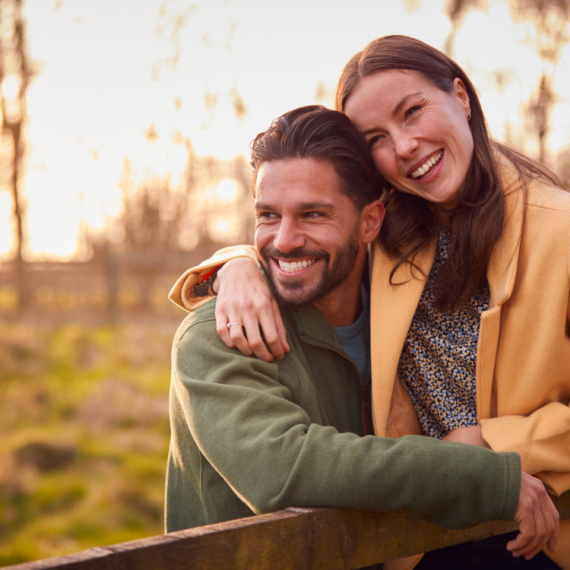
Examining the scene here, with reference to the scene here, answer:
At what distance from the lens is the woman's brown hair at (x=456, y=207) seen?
2.16m

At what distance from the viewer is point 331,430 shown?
165 centimetres

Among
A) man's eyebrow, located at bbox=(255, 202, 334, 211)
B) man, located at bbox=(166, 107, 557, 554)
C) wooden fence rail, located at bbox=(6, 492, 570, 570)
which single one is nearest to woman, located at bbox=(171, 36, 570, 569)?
man, located at bbox=(166, 107, 557, 554)

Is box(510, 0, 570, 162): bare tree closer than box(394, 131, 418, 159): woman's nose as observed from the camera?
No

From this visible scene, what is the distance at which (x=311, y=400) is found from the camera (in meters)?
2.04

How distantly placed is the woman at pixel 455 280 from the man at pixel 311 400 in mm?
105

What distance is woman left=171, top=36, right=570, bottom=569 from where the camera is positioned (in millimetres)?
1988

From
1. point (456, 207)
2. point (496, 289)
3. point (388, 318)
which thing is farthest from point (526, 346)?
point (456, 207)

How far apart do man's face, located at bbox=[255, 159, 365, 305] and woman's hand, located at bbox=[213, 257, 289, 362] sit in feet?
0.31

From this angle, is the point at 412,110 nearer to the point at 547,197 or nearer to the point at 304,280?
the point at 547,197

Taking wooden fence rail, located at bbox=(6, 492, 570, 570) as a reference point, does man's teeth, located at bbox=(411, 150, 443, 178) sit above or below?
above

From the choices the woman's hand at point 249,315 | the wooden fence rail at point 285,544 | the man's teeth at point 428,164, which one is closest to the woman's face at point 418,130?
the man's teeth at point 428,164

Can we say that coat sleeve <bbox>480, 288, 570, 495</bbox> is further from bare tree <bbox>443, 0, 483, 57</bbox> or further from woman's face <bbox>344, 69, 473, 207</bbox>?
bare tree <bbox>443, 0, 483, 57</bbox>

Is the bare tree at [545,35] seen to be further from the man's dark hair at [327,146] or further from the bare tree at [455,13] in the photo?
the man's dark hair at [327,146]

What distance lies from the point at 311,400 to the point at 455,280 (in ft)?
2.01
